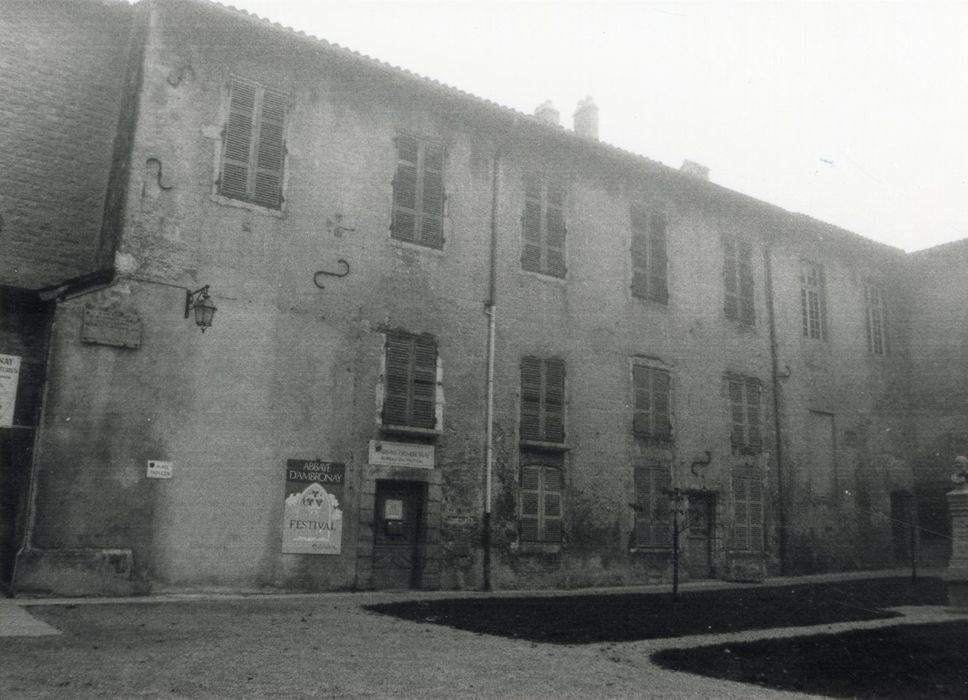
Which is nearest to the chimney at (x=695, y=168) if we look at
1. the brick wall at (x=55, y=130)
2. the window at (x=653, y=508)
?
the window at (x=653, y=508)

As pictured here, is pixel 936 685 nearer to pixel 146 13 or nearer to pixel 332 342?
pixel 332 342

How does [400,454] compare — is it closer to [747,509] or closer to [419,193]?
[419,193]

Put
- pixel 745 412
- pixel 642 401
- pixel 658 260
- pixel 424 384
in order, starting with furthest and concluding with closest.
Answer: pixel 745 412
pixel 658 260
pixel 642 401
pixel 424 384

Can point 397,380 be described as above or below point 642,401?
below

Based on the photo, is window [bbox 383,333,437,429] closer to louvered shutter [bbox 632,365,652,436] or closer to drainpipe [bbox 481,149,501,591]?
drainpipe [bbox 481,149,501,591]

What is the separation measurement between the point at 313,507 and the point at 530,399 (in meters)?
4.11

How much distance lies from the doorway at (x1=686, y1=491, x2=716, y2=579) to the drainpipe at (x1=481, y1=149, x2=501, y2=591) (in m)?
4.49

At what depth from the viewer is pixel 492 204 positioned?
14508 mm

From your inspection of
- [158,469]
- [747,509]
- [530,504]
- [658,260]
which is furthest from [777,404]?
[158,469]

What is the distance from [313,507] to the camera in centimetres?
1180

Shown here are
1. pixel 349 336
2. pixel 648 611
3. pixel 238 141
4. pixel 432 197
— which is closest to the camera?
pixel 648 611

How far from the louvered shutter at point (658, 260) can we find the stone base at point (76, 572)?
33.4 feet

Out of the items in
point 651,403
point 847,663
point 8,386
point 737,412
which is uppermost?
point 737,412

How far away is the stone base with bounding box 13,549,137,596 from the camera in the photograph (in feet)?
31.8
